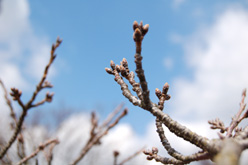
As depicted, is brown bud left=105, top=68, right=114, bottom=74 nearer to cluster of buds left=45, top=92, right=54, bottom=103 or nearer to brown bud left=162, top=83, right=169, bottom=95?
brown bud left=162, top=83, right=169, bottom=95

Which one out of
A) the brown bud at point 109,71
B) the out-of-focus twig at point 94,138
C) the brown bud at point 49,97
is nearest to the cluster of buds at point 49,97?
the brown bud at point 49,97

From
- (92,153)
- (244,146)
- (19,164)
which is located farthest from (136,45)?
(92,153)

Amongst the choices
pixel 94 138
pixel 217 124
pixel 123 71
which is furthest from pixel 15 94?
pixel 217 124

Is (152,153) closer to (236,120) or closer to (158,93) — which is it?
(158,93)

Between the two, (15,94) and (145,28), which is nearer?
(145,28)

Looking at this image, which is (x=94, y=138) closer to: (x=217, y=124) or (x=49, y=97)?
(x=49, y=97)

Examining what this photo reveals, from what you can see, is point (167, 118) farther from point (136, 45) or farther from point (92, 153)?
point (92, 153)

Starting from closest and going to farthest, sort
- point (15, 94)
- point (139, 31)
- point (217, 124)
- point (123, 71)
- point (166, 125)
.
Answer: point (139, 31) → point (166, 125) → point (123, 71) → point (217, 124) → point (15, 94)

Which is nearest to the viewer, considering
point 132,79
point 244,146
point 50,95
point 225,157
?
point 225,157

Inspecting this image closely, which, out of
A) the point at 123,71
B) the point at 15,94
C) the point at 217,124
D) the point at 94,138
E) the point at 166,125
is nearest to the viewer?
the point at 166,125

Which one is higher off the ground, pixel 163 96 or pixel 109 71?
pixel 163 96

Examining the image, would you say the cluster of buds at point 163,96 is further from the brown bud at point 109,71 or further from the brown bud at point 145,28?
the brown bud at point 145,28
